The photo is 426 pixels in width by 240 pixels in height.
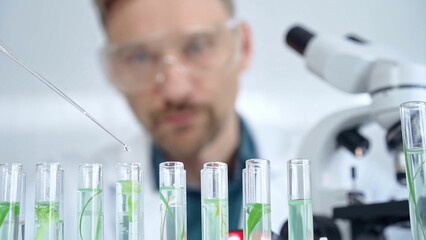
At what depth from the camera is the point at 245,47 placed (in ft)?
8.75

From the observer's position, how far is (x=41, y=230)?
1232 millimetres

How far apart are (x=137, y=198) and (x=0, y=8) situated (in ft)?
5.79

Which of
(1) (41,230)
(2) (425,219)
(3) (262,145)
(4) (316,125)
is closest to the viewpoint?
(2) (425,219)

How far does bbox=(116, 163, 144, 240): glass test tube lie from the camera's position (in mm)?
1261

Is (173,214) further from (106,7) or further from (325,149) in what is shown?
(106,7)

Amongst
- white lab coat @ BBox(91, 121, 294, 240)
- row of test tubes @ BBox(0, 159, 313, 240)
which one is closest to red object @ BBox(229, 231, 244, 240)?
row of test tubes @ BBox(0, 159, 313, 240)

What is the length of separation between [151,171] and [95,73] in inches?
19.7

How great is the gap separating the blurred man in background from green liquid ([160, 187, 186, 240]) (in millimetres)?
1273

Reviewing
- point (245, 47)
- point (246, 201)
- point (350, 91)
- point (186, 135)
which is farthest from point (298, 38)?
point (246, 201)

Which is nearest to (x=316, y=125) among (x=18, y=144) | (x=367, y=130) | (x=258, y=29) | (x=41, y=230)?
(x=367, y=130)

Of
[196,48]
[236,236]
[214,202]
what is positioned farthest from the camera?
[196,48]

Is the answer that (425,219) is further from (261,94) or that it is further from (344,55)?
(261,94)

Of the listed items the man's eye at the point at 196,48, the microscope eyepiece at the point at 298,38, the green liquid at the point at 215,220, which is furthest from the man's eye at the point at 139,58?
the green liquid at the point at 215,220

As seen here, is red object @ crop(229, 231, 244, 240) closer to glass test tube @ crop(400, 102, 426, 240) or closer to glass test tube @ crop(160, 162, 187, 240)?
glass test tube @ crop(160, 162, 187, 240)
